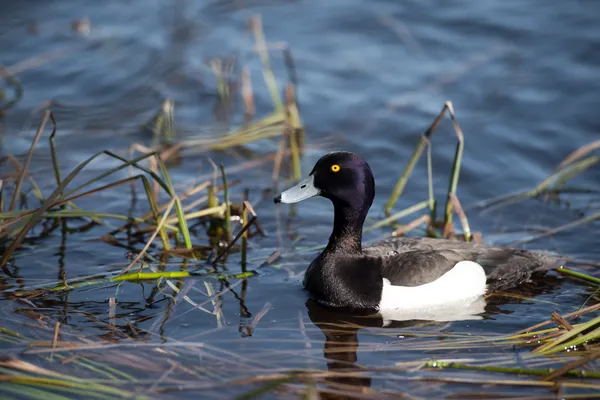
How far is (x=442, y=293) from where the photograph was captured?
7.80 meters

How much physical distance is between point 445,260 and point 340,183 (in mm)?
1104

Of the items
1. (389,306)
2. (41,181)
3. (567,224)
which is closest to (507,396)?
(389,306)

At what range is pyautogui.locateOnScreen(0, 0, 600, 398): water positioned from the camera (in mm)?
7109

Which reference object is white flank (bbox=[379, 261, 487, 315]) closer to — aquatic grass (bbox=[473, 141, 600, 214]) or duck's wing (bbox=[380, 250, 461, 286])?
duck's wing (bbox=[380, 250, 461, 286])

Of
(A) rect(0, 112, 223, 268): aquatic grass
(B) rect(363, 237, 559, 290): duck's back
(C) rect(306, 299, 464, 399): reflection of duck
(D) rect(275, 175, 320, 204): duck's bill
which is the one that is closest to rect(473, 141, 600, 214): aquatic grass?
(B) rect(363, 237, 559, 290): duck's back

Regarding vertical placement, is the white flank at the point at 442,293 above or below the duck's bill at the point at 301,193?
below

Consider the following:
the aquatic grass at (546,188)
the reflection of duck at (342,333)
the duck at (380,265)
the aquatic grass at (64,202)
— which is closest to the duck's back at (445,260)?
the duck at (380,265)

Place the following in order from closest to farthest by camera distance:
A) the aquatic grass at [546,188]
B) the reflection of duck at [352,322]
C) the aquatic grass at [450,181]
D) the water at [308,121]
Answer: the reflection of duck at [352,322], the water at [308,121], the aquatic grass at [450,181], the aquatic grass at [546,188]

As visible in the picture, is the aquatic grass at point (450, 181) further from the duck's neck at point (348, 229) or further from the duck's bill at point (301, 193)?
the duck's bill at point (301, 193)

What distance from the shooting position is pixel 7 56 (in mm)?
13539

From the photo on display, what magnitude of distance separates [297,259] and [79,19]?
7.64 metres

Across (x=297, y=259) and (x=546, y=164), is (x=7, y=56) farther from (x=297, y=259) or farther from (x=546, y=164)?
(x=546, y=164)

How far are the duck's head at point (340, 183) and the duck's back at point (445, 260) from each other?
501 mm

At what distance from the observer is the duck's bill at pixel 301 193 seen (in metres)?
7.90
